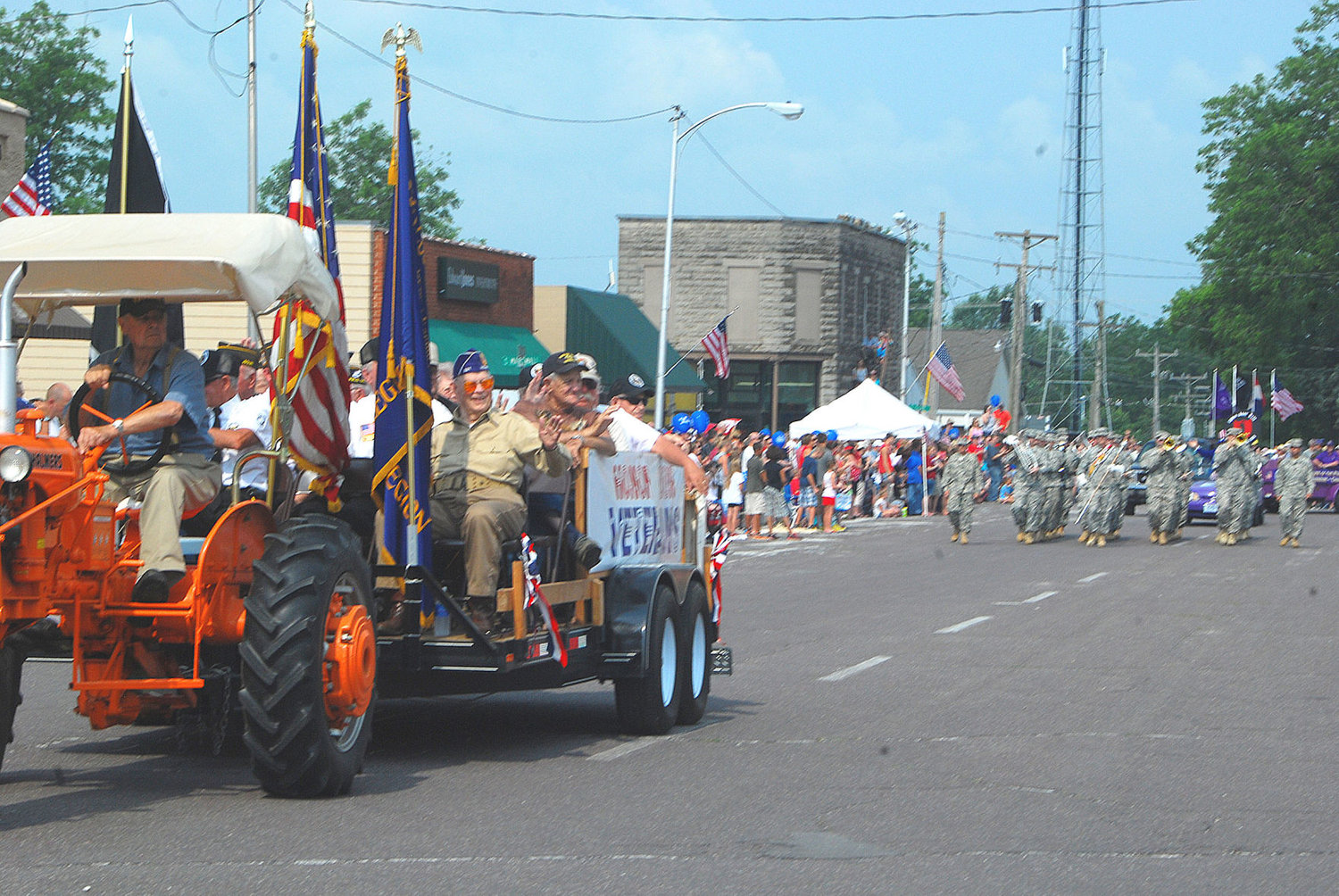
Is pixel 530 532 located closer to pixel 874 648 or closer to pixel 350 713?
pixel 350 713

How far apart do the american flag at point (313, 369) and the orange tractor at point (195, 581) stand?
0.26m

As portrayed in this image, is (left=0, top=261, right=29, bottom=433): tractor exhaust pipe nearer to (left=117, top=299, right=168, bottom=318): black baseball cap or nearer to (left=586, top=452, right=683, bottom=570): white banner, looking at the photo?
(left=117, top=299, right=168, bottom=318): black baseball cap

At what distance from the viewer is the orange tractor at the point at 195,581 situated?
6625 mm

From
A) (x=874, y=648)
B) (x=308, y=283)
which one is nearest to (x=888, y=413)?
(x=874, y=648)

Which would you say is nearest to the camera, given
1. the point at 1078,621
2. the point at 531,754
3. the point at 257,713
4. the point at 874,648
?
the point at 257,713

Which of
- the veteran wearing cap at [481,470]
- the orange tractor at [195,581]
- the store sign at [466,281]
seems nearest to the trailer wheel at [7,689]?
the orange tractor at [195,581]

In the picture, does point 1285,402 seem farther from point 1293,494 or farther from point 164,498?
point 164,498

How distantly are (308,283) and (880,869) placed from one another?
11.0ft

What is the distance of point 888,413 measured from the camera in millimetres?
40062

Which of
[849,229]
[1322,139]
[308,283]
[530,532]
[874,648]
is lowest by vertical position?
[874,648]

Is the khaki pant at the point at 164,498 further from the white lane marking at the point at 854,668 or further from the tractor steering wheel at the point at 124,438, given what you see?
the white lane marking at the point at 854,668

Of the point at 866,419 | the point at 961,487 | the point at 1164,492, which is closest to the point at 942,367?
the point at 866,419

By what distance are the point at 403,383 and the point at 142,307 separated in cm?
131

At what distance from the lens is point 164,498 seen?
6.93 m
